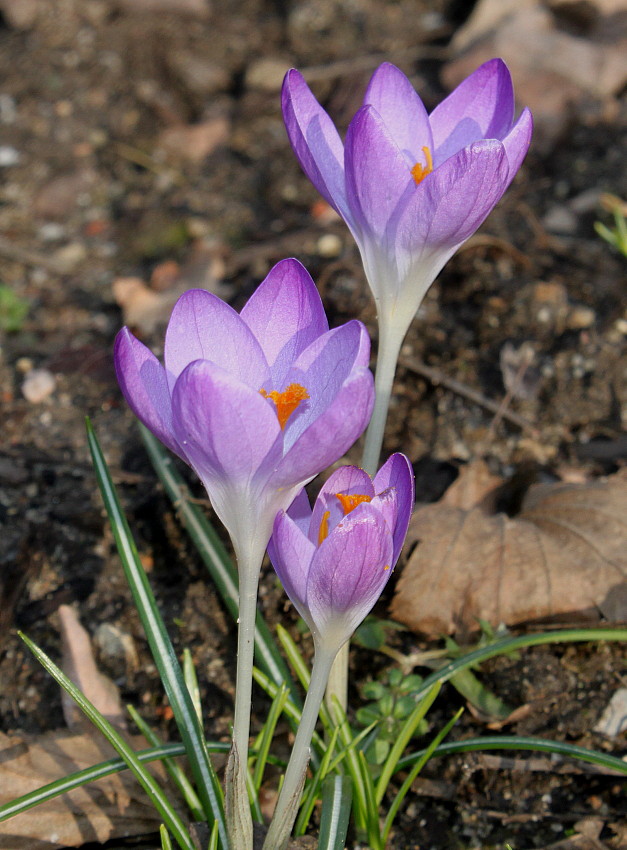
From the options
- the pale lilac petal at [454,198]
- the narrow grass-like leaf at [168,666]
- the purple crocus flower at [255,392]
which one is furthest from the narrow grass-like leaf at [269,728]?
the pale lilac petal at [454,198]

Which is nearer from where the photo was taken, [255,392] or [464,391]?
[255,392]

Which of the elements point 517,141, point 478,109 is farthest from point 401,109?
point 517,141

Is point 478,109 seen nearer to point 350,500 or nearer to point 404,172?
point 404,172

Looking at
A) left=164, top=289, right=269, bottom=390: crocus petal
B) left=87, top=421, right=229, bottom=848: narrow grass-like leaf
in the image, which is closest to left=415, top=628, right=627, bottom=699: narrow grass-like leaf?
left=87, top=421, right=229, bottom=848: narrow grass-like leaf

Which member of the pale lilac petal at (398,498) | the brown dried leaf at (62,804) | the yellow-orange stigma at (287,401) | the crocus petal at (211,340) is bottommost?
the brown dried leaf at (62,804)

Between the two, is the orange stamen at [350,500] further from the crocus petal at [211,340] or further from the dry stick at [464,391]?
the dry stick at [464,391]

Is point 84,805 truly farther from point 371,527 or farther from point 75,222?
point 75,222
